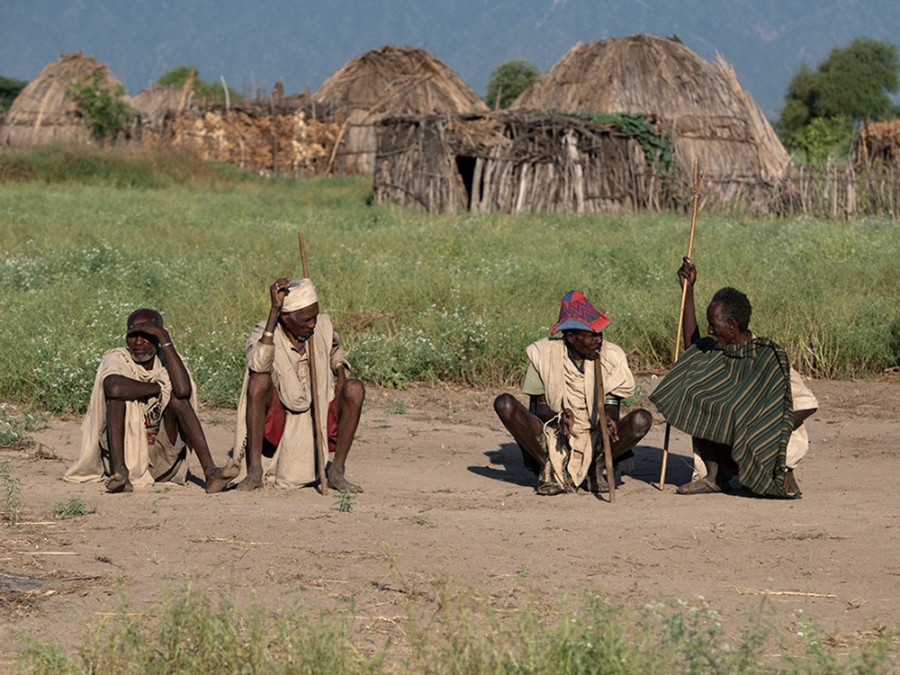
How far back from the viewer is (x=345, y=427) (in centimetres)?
607

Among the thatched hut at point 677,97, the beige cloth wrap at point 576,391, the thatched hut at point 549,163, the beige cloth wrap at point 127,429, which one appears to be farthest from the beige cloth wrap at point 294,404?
the thatched hut at point 677,97

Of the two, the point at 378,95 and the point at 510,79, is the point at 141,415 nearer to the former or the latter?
the point at 378,95

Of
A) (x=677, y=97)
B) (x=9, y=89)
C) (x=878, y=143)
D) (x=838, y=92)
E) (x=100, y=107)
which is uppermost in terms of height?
(x=9, y=89)

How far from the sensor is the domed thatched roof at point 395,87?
90.2ft

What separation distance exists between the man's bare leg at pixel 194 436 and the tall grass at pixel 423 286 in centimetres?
175

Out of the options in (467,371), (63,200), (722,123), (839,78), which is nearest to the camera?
(467,371)

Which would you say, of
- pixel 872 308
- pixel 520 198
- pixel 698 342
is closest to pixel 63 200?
pixel 520 198

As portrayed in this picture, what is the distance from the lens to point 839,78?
4244 centimetres

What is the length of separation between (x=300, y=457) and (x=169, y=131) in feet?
74.2

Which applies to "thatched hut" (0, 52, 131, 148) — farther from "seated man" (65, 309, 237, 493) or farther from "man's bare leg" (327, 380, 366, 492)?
"man's bare leg" (327, 380, 366, 492)

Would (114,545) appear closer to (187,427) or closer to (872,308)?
(187,427)

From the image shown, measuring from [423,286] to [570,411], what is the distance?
427cm

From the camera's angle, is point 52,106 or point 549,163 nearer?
point 549,163

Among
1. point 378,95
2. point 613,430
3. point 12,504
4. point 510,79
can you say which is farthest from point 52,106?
point 613,430
